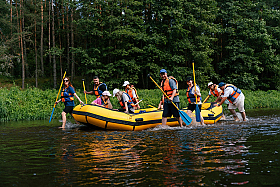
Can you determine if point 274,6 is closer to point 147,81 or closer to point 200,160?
point 147,81

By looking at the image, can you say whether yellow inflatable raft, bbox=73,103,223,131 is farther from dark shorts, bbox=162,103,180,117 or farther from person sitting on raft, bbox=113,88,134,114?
dark shorts, bbox=162,103,180,117

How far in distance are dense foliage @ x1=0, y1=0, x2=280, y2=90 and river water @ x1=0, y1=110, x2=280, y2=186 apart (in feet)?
49.9

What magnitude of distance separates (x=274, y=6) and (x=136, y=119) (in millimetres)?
31153

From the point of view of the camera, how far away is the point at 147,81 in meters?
23.5

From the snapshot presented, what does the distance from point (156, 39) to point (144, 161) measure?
18.8m

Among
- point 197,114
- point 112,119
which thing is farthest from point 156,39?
point 112,119

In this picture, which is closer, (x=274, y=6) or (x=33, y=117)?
(x=33, y=117)

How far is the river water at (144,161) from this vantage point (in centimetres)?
348

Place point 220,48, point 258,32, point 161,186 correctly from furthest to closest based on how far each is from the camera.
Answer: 1. point 220,48
2. point 258,32
3. point 161,186

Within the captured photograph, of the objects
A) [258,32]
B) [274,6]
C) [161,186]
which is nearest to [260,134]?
[161,186]

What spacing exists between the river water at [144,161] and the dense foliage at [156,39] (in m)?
15.2

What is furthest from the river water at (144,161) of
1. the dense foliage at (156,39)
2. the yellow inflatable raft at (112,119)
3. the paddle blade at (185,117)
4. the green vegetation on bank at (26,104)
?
the dense foliage at (156,39)

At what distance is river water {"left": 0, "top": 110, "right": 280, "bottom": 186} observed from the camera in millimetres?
3484

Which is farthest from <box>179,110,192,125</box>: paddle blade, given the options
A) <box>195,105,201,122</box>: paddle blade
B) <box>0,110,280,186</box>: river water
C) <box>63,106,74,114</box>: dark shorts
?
<box>63,106,74,114</box>: dark shorts
